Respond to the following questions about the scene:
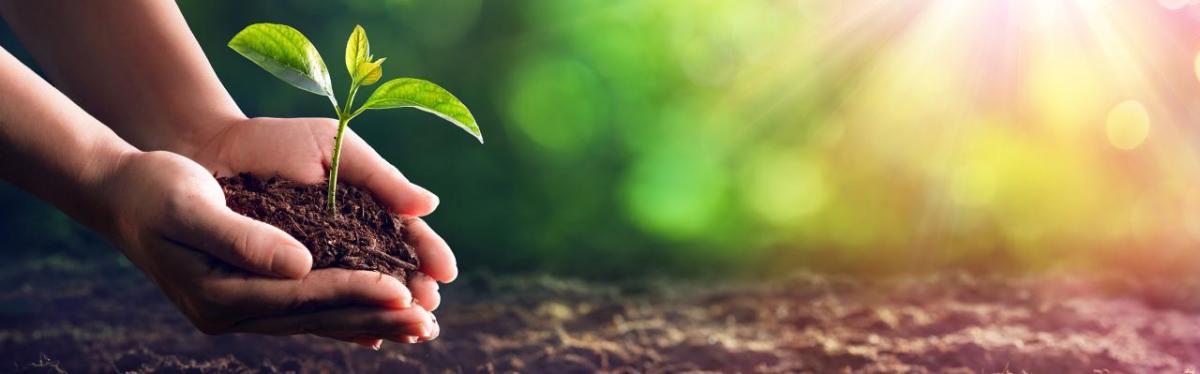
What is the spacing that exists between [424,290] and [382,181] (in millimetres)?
267

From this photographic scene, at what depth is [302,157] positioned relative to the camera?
1.66m

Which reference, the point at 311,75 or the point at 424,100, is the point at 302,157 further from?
the point at 424,100

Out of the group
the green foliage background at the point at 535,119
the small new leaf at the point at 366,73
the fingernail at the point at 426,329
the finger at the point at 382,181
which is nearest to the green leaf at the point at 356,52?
the small new leaf at the point at 366,73

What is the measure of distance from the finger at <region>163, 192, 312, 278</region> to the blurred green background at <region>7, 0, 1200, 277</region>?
1714 millimetres

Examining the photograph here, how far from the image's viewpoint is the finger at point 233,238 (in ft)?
3.87

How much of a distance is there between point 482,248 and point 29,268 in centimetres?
153

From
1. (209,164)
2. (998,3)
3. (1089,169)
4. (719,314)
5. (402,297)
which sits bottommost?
(402,297)

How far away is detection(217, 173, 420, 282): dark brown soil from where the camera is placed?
4.58 feet

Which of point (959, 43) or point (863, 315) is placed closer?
point (863, 315)

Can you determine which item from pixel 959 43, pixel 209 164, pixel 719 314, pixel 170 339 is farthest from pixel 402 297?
pixel 959 43

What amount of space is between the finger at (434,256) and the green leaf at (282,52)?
301 mm

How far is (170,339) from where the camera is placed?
2.35m

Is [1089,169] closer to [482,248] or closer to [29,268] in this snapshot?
[482,248]

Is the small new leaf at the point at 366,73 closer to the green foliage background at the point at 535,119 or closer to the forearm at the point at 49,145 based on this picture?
the forearm at the point at 49,145
